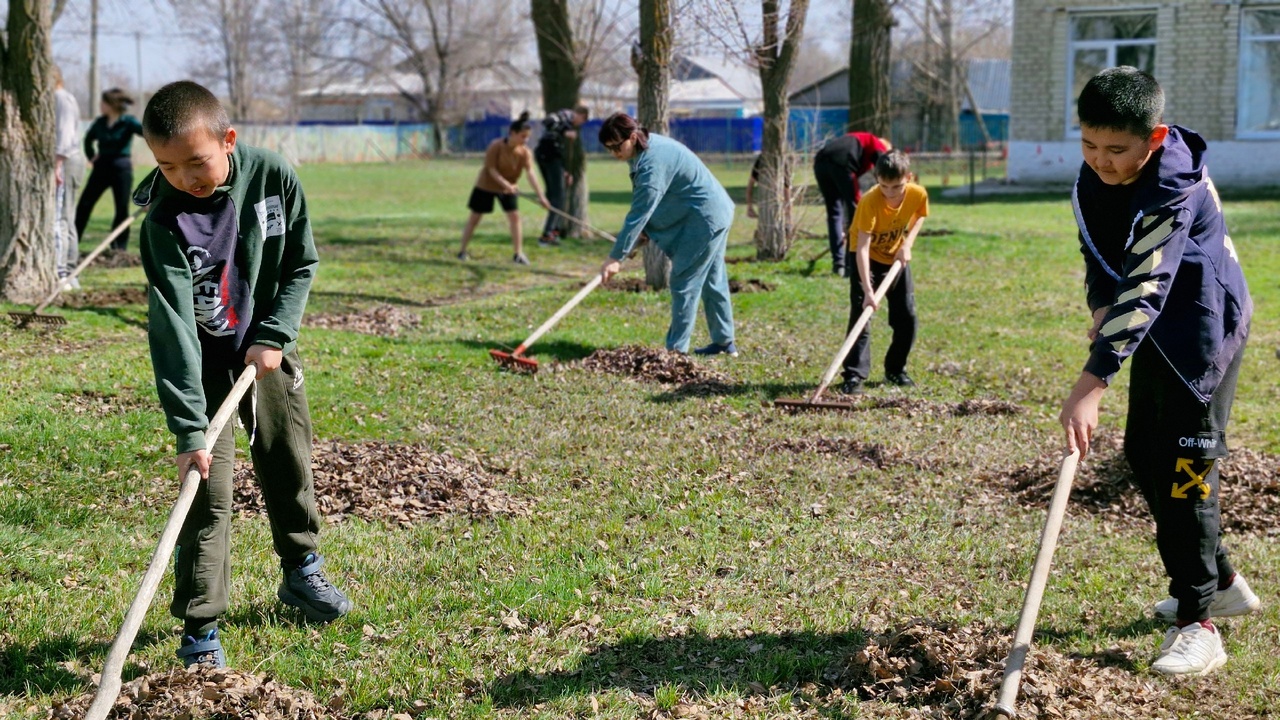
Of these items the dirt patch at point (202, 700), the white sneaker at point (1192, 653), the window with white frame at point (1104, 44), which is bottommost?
the white sneaker at point (1192, 653)

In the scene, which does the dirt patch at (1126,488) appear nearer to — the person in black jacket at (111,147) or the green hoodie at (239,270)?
the green hoodie at (239,270)

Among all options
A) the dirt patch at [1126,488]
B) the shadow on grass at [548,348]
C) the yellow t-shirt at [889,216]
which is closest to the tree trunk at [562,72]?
the shadow on grass at [548,348]

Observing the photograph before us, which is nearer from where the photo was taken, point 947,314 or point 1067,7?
point 947,314

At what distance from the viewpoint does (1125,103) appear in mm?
3430

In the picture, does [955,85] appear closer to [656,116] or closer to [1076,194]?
[656,116]

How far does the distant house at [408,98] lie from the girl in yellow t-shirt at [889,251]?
59.3 meters

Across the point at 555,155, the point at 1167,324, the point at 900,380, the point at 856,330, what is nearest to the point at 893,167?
the point at 856,330

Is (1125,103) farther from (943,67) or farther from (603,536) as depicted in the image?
(943,67)

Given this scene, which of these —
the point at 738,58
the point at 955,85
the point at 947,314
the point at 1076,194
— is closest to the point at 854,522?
the point at 1076,194

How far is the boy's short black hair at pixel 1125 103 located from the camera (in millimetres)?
3434

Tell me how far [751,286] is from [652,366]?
388 cm

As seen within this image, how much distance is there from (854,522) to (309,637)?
2553 mm

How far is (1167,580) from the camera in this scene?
4.84 m

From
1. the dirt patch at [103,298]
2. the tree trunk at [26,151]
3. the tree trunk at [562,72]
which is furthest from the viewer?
the tree trunk at [562,72]
